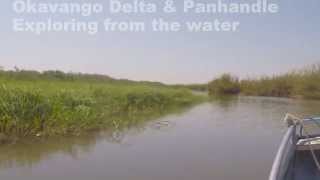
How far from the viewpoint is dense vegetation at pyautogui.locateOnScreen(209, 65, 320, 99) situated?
453 inches

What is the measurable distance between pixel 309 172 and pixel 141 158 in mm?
1906

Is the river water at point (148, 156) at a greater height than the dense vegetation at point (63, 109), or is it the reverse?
the dense vegetation at point (63, 109)

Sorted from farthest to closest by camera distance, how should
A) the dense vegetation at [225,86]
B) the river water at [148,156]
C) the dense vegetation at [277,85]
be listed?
1. the dense vegetation at [225,86]
2. the dense vegetation at [277,85]
3. the river water at [148,156]

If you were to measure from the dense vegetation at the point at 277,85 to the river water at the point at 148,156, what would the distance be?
6.77 metres

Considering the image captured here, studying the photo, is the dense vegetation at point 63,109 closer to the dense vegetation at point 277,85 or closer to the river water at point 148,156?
the river water at point 148,156

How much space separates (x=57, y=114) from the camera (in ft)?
14.1

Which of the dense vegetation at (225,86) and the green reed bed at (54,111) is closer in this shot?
the green reed bed at (54,111)

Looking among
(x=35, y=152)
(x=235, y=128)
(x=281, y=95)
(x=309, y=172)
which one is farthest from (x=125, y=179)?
(x=281, y=95)

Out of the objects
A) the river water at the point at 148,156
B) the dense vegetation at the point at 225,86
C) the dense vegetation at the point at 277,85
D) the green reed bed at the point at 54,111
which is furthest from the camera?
the dense vegetation at the point at 225,86

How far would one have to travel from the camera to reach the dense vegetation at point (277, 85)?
11.5 meters

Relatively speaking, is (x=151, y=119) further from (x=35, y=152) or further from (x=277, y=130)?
(x=35, y=152)

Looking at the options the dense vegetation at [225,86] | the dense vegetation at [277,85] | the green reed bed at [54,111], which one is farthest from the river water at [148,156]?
the dense vegetation at [225,86]

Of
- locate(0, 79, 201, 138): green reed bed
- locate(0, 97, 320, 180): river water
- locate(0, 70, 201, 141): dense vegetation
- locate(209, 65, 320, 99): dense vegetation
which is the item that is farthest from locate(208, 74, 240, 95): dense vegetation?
locate(0, 97, 320, 180): river water

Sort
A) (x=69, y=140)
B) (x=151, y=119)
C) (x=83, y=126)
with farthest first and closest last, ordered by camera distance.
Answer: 1. (x=151, y=119)
2. (x=83, y=126)
3. (x=69, y=140)
